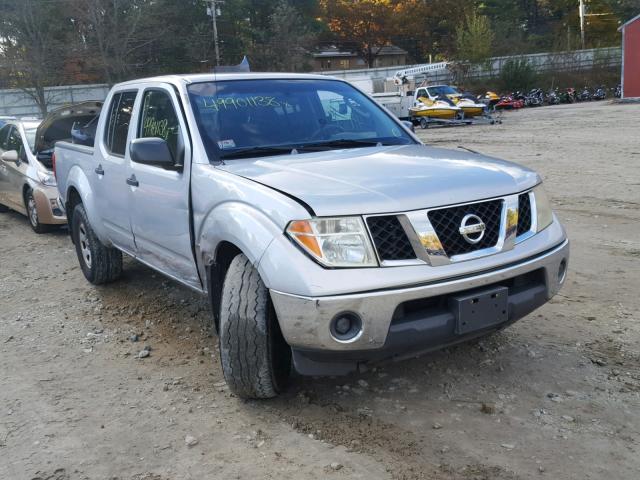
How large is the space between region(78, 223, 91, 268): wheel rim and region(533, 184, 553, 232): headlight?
13.7 ft

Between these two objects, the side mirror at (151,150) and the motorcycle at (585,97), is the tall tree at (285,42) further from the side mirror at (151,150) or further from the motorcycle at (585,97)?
the side mirror at (151,150)

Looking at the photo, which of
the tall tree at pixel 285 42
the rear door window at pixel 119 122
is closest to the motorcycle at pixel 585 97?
the tall tree at pixel 285 42

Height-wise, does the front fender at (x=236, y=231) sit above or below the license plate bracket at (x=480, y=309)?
above

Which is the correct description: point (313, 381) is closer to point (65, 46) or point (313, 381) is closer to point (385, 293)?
point (385, 293)

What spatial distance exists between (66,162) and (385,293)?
14.8 feet

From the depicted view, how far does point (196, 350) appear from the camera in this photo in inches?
180

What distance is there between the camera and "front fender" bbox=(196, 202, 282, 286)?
10.5ft

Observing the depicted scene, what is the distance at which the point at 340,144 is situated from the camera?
435 cm

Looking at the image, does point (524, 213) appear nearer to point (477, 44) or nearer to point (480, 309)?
point (480, 309)

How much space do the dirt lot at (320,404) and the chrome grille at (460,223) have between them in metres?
0.92

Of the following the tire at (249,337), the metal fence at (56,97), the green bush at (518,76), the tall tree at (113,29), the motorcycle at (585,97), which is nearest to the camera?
the tire at (249,337)

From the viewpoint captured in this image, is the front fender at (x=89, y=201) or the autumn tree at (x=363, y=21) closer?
the front fender at (x=89, y=201)

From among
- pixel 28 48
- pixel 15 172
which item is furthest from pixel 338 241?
pixel 28 48

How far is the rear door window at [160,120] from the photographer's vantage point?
14.2ft
